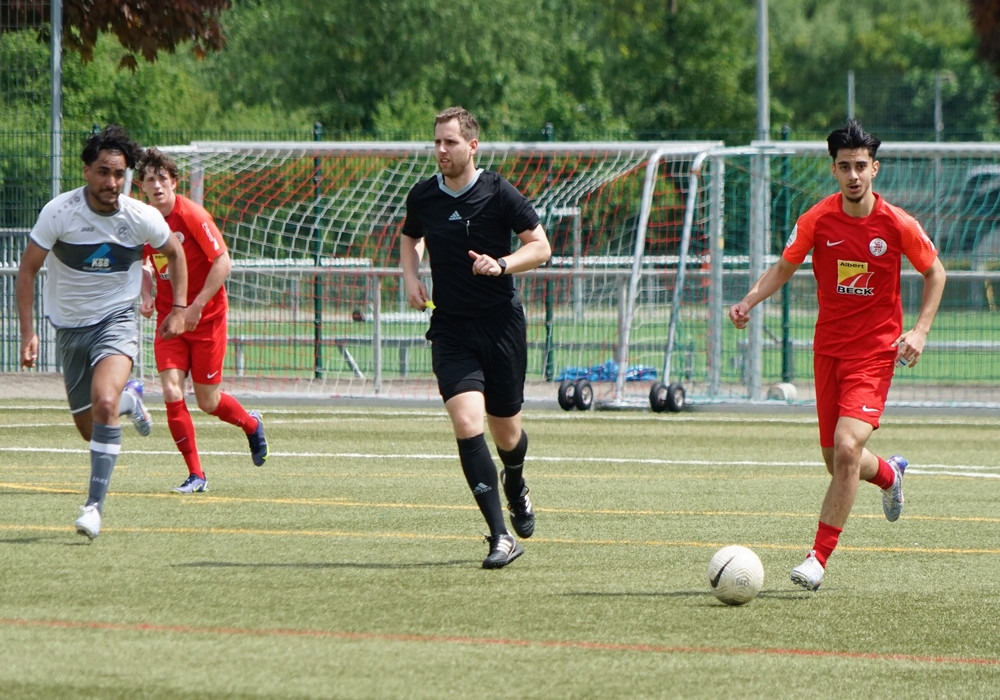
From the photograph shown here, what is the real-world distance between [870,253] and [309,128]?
31.9 metres

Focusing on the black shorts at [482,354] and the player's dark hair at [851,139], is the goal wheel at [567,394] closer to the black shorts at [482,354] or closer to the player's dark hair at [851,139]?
the black shorts at [482,354]

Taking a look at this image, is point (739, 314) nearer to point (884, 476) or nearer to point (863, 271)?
point (863, 271)

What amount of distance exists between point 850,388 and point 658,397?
8.49m

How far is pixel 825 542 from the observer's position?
733cm

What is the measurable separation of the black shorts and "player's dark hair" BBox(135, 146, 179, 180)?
2.85 metres

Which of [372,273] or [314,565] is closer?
[314,565]

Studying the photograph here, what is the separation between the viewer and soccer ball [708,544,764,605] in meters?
6.80

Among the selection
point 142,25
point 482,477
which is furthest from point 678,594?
point 142,25

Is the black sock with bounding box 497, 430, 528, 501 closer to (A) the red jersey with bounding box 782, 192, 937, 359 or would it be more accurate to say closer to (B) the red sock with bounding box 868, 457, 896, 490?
(A) the red jersey with bounding box 782, 192, 937, 359

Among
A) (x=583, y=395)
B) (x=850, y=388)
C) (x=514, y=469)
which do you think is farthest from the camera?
(x=583, y=395)

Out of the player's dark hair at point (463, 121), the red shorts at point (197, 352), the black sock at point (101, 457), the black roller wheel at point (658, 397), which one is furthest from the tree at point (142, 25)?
the player's dark hair at point (463, 121)

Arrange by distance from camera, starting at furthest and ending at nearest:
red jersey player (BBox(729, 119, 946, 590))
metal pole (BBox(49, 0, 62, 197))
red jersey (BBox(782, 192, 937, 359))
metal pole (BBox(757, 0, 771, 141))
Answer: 1. metal pole (BBox(757, 0, 771, 141))
2. metal pole (BBox(49, 0, 62, 197))
3. red jersey (BBox(782, 192, 937, 359))
4. red jersey player (BBox(729, 119, 946, 590))

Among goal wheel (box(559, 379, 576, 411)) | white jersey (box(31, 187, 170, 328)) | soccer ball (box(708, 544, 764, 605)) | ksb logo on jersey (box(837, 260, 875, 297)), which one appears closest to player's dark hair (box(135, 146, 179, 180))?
white jersey (box(31, 187, 170, 328))

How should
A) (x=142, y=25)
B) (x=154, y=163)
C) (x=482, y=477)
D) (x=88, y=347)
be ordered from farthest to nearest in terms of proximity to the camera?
1. (x=142, y=25)
2. (x=154, y=163)
3. (x=88, y=347)
4. (x=482, y=477)
